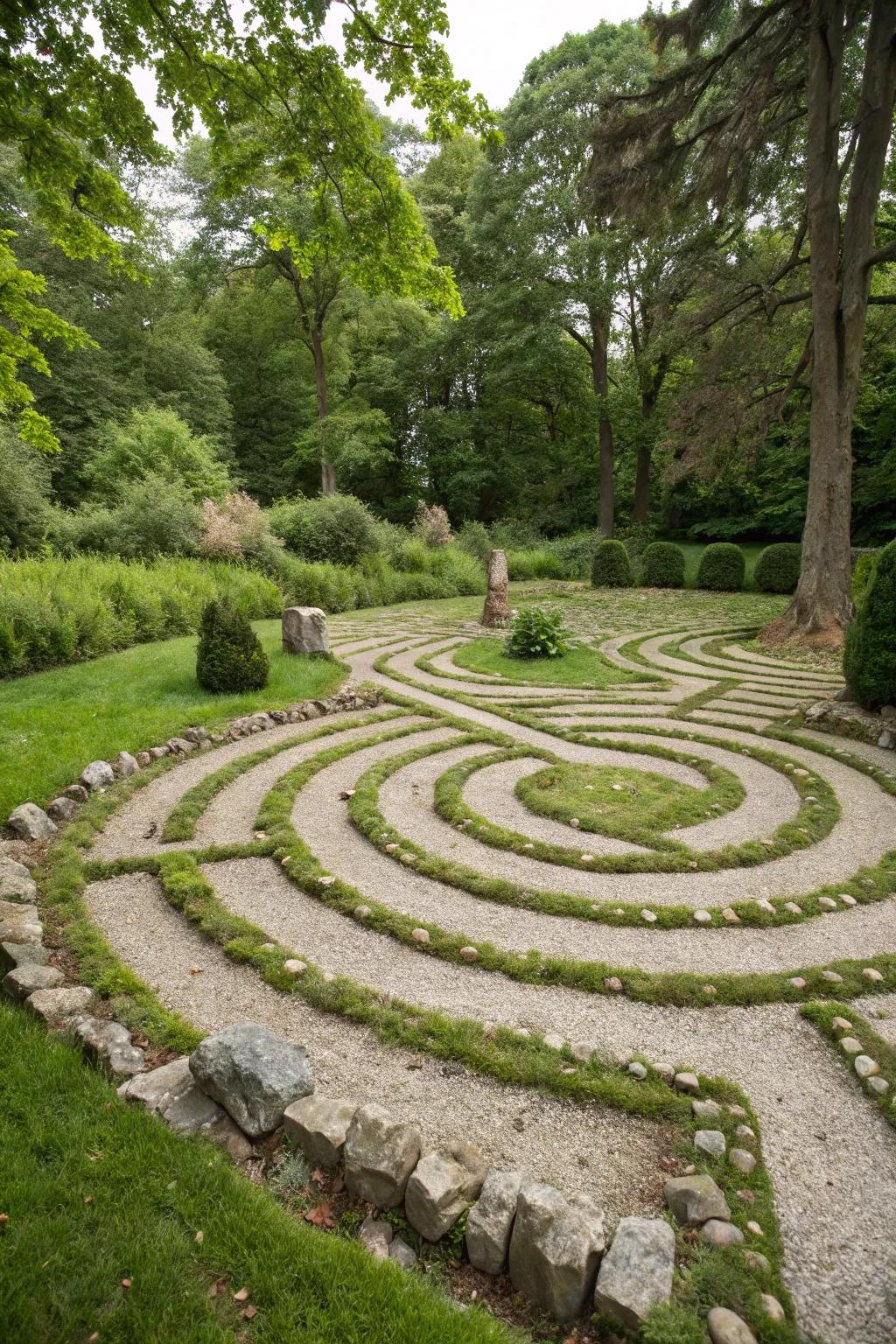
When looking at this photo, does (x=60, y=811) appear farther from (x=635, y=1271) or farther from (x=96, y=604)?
(x=96, y=604)

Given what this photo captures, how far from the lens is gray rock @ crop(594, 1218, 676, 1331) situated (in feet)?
5.33

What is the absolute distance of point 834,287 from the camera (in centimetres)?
998

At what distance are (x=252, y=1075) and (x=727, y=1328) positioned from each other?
151 cm

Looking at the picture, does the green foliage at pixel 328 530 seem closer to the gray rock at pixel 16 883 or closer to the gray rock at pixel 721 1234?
the gray rock at pixel 16 883

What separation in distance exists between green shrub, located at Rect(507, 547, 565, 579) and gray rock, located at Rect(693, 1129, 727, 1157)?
19.2 metres

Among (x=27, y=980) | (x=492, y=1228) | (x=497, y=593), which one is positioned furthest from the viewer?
(x=497, y=593)

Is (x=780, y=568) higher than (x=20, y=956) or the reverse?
higher

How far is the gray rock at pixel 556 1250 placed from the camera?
5.55 ft

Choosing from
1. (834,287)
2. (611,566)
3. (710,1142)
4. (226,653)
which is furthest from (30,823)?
(611,566)

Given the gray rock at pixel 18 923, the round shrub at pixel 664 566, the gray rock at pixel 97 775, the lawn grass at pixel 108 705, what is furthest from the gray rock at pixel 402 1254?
the round shrub at pixel 664 566

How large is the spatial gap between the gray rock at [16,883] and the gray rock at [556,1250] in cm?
315

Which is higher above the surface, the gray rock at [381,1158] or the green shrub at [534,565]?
the green shrub at [534,565]

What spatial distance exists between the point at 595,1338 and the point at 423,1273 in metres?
0.47

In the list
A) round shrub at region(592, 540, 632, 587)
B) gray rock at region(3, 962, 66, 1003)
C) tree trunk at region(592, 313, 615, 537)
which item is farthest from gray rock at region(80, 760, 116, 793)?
tree trunk at region(592, 313, 615, 537)
